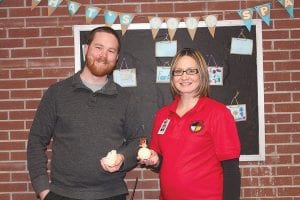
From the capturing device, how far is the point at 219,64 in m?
2.76

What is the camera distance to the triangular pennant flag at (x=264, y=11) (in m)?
2.72

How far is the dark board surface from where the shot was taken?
276 cm

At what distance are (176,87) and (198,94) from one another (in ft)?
0.42

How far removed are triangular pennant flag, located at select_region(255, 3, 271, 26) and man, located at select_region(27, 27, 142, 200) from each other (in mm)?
1152

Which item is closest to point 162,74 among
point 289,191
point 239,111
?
point 239,111

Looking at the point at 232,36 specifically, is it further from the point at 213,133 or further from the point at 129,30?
the point at 213,133

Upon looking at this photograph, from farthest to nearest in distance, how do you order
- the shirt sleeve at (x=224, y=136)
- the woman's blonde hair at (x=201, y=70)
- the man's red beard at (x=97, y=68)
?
1. the man's red beard at (x=97, y=68)
2. the woman's blonde hair at (x=201, y=70)
3. the shirt sleeve at (x=224, y=136)

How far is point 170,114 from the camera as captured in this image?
2.16 metres

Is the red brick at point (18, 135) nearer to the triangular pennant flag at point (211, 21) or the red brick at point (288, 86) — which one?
the triangular pennant flag at point (211, 21)

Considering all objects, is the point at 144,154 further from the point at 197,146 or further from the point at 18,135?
the point at 18,135

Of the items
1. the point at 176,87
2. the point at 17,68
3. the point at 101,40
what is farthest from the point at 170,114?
the point at 17,68

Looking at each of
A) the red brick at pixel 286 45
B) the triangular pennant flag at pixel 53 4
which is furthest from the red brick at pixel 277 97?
the triangular pennant flag at pixel 53 4

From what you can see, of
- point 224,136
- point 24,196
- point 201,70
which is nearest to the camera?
point 224,136

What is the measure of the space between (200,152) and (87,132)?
2.10 ft
